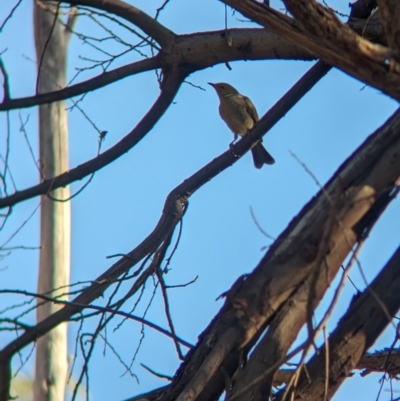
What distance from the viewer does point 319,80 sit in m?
3.87

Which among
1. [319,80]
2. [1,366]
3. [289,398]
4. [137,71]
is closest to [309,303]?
[289,398]

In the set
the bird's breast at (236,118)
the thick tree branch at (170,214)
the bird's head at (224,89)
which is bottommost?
the thick tree branch at (170,214)

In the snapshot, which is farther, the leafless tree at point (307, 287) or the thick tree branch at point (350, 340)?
the thick tree branch at point (350, 340)

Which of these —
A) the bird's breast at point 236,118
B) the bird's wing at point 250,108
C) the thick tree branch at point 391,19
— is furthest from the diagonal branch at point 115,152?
the bird's wing at point 250,108

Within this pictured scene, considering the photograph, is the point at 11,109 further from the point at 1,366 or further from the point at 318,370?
the point at 318,370

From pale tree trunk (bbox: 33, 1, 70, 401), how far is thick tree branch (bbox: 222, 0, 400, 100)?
559cm

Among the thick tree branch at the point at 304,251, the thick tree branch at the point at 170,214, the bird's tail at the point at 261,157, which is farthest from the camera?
the bird's tail at the point at 261,157

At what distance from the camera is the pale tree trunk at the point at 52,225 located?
7.74 meters

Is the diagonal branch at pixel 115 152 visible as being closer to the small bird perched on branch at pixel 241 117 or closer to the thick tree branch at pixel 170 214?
the thick tree branch at pixel 170 214

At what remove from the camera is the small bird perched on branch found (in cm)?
732

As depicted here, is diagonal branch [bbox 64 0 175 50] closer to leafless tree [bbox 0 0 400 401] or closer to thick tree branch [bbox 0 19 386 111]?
thick tree branch [bbox 0 19 386 111]

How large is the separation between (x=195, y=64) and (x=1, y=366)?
6.24ft

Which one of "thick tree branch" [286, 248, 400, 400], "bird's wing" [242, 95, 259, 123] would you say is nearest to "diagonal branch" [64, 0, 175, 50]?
"thick tree branch" [286, 248, 400, 400]

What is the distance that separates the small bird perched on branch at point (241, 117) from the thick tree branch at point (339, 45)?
489 cm
